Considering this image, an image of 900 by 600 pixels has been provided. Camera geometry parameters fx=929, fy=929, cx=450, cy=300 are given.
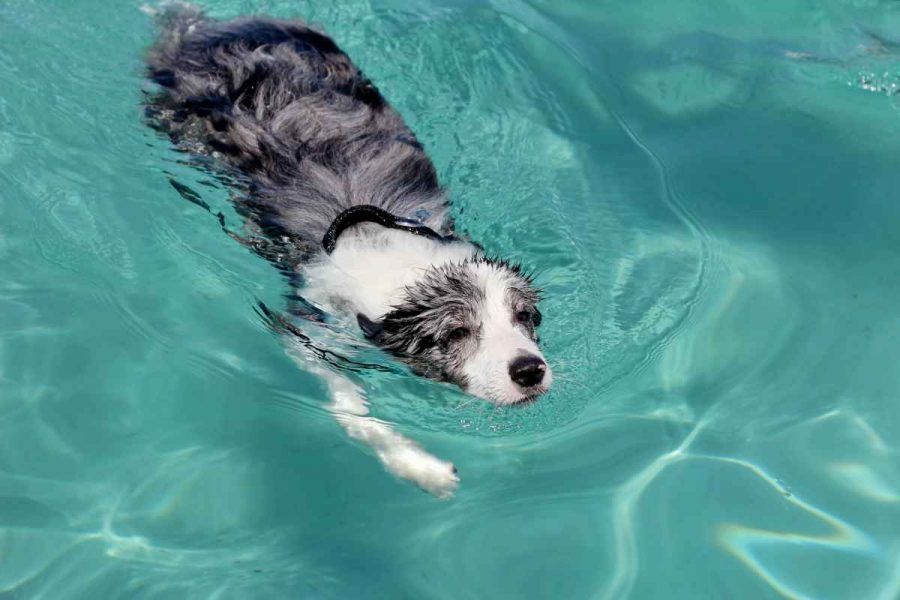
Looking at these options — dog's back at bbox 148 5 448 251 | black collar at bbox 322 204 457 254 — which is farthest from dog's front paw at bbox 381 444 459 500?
dog's back at bbox 148 5 448 251

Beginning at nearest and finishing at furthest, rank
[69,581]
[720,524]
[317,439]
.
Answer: [69,581] → [720,524] → [317,439]

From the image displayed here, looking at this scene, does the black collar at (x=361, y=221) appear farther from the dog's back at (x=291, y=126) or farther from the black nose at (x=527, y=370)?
the black nose at (x=527, y=370)

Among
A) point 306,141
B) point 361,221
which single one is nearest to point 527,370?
point 361,221

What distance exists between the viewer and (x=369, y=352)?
511 centimetres

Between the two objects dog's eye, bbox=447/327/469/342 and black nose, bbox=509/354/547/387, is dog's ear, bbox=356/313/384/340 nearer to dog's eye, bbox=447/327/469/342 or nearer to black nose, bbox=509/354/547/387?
dog's eye, bbox=447/327/469/342

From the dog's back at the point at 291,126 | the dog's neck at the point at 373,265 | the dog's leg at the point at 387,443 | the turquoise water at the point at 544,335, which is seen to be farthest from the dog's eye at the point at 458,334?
the dog's back at the point at 291,126

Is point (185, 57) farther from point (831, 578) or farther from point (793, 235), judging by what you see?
point (831, 578)

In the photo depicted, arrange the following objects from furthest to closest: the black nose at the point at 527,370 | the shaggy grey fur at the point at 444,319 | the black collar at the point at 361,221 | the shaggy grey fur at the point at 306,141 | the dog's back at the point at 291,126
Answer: the dog's back at the point at 291,126
the black collar at the point at 361,221
the shaggy grey fur at the point at 306,141
the shaggy grey fur at the point at 444,319
the black nose at the point at 527,370

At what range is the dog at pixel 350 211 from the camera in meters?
4.62

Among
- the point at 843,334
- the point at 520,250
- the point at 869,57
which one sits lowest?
the point at 520,250

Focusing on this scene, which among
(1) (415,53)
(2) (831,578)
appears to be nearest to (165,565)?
(2) (831,578)

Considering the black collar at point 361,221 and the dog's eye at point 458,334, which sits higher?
the black collar at point 361,221

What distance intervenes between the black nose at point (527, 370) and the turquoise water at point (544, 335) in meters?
Answer: 0.63

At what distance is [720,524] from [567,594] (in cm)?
87
